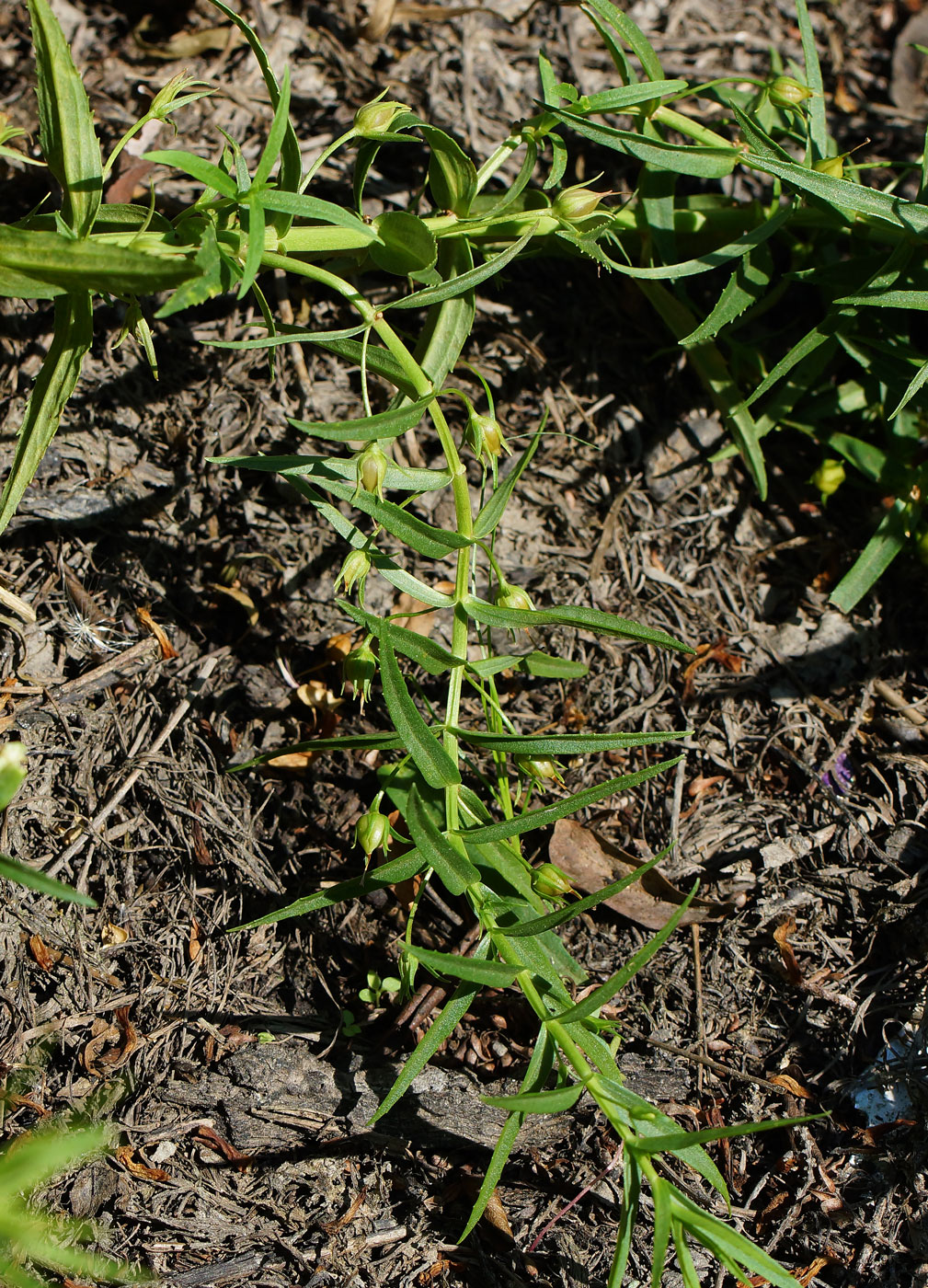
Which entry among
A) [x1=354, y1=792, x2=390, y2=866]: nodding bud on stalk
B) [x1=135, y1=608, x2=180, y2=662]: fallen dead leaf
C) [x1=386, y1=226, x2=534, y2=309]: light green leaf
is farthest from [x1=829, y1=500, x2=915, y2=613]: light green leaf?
[x1=135, y1=608, x2=180, y2=662]: fallen dead leaf

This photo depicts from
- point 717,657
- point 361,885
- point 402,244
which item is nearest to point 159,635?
point 361,885

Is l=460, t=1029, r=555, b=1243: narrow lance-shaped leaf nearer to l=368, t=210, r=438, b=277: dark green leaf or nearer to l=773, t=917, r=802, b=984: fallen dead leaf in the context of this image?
l=773, t=917, r=802, b=984: fallen dead leaf

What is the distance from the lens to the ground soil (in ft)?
7.17

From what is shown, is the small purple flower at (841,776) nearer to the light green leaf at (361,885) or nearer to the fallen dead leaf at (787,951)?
the fallen dead leaf at (787,951)

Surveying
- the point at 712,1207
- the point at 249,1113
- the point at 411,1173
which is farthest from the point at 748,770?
the point at 249,1113

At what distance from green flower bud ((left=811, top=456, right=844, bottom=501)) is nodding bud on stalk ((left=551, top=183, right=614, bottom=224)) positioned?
1.12 meters

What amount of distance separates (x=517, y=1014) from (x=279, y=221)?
1.93 metres

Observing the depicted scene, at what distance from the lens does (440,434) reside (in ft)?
6.81

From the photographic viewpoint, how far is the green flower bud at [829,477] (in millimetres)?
2746

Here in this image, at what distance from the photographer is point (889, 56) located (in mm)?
3355

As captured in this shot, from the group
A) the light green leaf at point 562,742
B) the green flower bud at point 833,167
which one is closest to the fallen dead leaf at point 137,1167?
the light green leaf at point 562,742

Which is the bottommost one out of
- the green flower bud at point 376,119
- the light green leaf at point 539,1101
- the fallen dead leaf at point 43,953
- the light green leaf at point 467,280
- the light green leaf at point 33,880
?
the fallen dead leaf at point 43,953

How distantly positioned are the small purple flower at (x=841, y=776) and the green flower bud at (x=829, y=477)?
0.78 m

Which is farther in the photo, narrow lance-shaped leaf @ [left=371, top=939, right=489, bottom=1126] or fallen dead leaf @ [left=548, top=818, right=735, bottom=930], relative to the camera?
fallen dead leaf @ [left=548, top=818, right=735, bottom=930]
